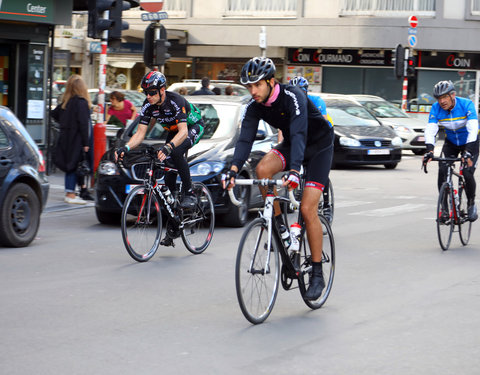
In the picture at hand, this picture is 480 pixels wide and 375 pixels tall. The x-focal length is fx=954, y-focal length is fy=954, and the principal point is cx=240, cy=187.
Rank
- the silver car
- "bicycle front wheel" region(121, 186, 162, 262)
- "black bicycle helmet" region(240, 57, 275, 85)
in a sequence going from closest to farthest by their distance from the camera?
"black bicycle helmet" region(240, 57, 275, 85) → "bicycle front wheel" region(121, 186, 162, 262) → the silver car

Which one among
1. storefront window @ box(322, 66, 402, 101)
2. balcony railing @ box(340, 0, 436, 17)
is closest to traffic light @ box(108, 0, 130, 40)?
balcony railing @ box(340, 0, 436, 17)

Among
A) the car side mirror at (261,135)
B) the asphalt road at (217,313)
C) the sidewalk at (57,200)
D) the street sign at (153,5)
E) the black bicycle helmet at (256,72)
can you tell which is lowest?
the sidewalk at (57,200)

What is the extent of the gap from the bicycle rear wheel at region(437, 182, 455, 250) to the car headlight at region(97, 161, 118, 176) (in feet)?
12.2

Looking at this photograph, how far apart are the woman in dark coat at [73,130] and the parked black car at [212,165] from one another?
1020 mm

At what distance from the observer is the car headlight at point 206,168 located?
36.5ft

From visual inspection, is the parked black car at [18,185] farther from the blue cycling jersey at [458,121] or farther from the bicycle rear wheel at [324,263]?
the blue cycling jersey at [458,121]

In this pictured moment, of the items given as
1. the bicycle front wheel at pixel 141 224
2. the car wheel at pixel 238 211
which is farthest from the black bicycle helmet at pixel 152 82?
the car wheel at pixel 238 211

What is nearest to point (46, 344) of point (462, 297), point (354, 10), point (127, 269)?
point (127, 269)

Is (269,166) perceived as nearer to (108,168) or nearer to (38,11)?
(108,168)

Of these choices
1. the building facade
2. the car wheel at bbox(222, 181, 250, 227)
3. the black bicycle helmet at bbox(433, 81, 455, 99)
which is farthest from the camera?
the building facade

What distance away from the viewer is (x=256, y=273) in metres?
6.29

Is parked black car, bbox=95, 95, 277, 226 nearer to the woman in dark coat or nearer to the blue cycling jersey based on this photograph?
the woman in dark coat

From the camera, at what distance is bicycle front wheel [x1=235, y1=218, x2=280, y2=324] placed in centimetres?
614

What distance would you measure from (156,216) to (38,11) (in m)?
9.98
